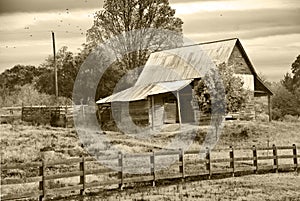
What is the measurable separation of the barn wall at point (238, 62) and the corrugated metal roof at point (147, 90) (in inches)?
198

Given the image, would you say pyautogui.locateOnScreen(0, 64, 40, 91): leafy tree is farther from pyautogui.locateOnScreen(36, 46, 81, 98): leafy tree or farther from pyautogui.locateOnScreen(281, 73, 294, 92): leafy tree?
pyautogui.locateOnScreen(281, 73, 294, 92): leafy tree

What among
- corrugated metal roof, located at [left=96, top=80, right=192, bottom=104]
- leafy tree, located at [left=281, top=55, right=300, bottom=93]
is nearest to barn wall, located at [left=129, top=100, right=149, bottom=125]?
corrugated metal roof, located at [left=96, top=80, right=192, bottom=104]

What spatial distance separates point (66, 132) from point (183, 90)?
13.7 m

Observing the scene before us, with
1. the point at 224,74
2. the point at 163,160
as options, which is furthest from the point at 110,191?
the point at 224,74

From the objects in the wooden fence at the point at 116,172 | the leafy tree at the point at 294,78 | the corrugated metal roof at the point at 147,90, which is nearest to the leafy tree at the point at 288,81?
the leafy tree at the point at 294,78

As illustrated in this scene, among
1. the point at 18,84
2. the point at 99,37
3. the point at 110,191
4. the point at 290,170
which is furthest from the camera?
the point at 18,84

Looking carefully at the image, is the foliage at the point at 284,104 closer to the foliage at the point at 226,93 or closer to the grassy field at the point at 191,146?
the grassy field at the point at 191,146

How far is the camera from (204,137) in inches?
1447

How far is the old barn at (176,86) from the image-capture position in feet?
145

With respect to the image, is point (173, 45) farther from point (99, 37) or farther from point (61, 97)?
point (61, 97)

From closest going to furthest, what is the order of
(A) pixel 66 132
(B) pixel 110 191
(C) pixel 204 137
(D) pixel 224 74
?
1. (B) pixel 110 191
2. (A) pixel 66 132
3. (C) pixel 204 137
4. (D) pixel 224 74

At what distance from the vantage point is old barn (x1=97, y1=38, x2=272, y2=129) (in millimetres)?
44156

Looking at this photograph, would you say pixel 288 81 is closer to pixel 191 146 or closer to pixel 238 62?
pixel 238 62

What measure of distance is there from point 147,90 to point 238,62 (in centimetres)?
834
